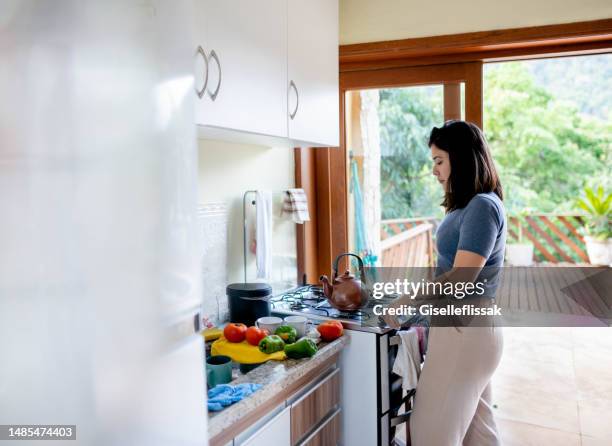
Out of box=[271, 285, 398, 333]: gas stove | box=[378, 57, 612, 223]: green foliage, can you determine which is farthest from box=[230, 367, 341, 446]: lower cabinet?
box=[378, 57, 612, 223]: green foliage

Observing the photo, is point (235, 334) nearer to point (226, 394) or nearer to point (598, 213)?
point (226, 394)

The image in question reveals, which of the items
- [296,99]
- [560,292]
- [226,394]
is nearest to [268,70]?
[296,99]

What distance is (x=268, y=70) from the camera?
1935 millimetres

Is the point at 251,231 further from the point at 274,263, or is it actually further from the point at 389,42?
the point at 389,42

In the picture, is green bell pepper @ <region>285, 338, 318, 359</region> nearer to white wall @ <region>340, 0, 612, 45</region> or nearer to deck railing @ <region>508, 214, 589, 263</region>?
white wall @ <region>340, 0, 612, 45</region>

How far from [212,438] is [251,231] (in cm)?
138

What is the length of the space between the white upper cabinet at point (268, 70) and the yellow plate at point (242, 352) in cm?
78

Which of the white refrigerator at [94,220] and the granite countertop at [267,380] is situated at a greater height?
the white refrigerator at [94,220]

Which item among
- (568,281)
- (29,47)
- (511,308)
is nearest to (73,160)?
(29,47)

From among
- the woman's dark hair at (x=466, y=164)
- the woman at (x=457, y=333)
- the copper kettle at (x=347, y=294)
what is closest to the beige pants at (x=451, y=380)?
the woman at (x=457, y=333)

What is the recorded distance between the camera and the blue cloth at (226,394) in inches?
53.4

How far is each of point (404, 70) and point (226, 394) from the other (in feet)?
7.48

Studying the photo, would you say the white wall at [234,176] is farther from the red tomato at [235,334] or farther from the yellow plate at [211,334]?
the red tomato at [235,334]

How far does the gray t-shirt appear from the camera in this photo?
1895mm
